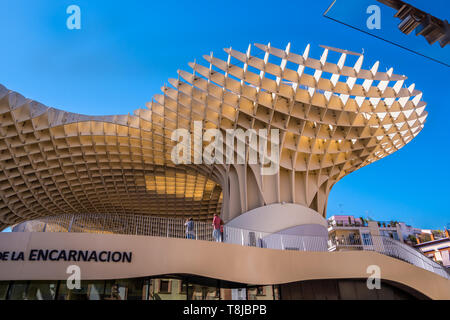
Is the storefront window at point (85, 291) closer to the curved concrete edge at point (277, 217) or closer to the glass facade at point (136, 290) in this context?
the glass facade at point (136, 290)

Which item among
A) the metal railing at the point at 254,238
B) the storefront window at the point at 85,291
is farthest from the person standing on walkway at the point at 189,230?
the storefront window at the point at 85,291

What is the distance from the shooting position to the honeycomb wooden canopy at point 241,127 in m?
22.7

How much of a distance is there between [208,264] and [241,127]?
1342 cm

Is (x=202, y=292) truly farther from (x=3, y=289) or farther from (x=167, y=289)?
(x=3, y=289)

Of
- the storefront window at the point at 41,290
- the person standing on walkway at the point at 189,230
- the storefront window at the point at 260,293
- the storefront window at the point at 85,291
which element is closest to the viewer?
the storefront window at the point at 41,290

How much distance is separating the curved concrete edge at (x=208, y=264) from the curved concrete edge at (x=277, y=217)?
7153 millimetres

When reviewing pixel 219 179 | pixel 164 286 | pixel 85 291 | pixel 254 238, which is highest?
pixel 219 179

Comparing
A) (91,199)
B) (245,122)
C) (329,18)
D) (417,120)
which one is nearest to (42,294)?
(329,18)

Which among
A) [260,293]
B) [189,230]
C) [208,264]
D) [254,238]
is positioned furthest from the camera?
[254,238]

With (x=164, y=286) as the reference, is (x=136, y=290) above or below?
below

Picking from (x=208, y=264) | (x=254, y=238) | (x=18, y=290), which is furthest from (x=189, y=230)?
(x=18, y=290)

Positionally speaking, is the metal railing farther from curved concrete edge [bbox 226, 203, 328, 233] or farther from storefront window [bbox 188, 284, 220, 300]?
curved concrete edge [bbox 226, 203, 328, 233]

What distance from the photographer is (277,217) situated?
24766 mm

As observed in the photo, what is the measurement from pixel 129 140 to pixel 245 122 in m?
12.9
